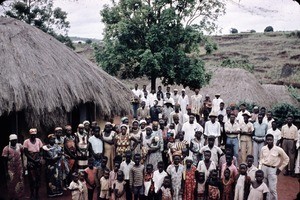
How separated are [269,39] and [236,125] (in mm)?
36193

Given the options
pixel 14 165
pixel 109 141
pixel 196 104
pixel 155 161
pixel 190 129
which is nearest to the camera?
pixel 14 165

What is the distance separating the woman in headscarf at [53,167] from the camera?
8.39 metres

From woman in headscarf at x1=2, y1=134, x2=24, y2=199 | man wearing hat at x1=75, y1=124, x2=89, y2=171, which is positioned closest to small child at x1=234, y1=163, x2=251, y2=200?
man wearing hat at x1=75, y1=124, x2=89, y2=171

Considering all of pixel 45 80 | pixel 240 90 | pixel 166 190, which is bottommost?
pixel 166 190

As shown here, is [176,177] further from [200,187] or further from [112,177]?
[112,177]

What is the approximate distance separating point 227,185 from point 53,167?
3856mm

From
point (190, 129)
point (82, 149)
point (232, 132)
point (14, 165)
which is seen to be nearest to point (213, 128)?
point (232, 132)

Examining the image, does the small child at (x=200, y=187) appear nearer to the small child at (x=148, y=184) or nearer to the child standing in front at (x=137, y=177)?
the small child at (x=148, y=184)

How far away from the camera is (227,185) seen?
7.27 m

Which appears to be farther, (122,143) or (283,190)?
(283,190)

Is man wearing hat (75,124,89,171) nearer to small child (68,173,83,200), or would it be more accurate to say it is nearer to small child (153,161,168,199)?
small child (68,173,83,200)

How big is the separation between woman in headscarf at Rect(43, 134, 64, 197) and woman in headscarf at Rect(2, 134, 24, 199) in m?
0.58

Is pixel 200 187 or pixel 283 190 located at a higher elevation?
pixel 200 187

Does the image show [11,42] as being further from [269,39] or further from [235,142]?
[269,39]
